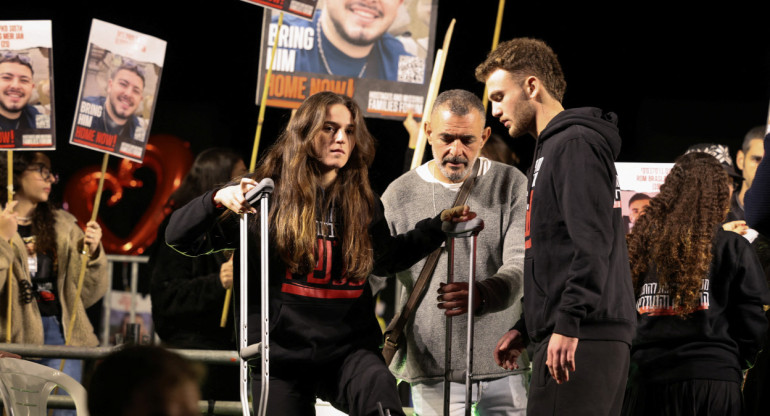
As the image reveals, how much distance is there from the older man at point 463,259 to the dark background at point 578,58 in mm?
4401

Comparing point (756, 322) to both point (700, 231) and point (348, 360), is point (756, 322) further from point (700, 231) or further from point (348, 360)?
point (348, 360)

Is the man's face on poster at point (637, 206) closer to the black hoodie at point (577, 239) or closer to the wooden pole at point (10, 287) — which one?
the black hoodie at point (577, 239)

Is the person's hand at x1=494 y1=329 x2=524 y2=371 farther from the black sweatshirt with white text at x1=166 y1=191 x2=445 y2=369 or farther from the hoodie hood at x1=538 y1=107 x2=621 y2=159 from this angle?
the hoodie hood at x1=538 y1=107 x2=621 y2=159

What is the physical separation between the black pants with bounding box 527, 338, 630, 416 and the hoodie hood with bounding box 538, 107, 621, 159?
0.67 meters

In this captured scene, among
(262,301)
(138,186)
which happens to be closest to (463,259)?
(262,301)

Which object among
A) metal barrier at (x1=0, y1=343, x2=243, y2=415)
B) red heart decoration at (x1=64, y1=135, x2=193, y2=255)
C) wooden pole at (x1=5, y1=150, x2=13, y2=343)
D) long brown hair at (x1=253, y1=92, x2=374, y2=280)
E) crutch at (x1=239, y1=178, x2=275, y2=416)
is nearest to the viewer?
crutch at (x1=239, y1=178, x2=275, y2=416)

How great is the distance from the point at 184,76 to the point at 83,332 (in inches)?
183

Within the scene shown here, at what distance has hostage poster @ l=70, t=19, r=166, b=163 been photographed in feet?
19.0

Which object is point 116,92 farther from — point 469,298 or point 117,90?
point 469,298

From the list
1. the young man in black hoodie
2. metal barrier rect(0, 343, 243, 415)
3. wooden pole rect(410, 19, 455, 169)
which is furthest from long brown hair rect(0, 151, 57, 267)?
the young man in black hoodie

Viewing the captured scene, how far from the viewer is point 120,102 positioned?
19.2 ft

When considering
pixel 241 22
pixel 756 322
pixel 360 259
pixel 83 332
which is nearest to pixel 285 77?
pixel 83 332

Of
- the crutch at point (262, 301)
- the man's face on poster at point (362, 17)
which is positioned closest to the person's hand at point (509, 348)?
the crutch at point (262, 301)

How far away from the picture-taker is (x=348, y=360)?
3.49m
